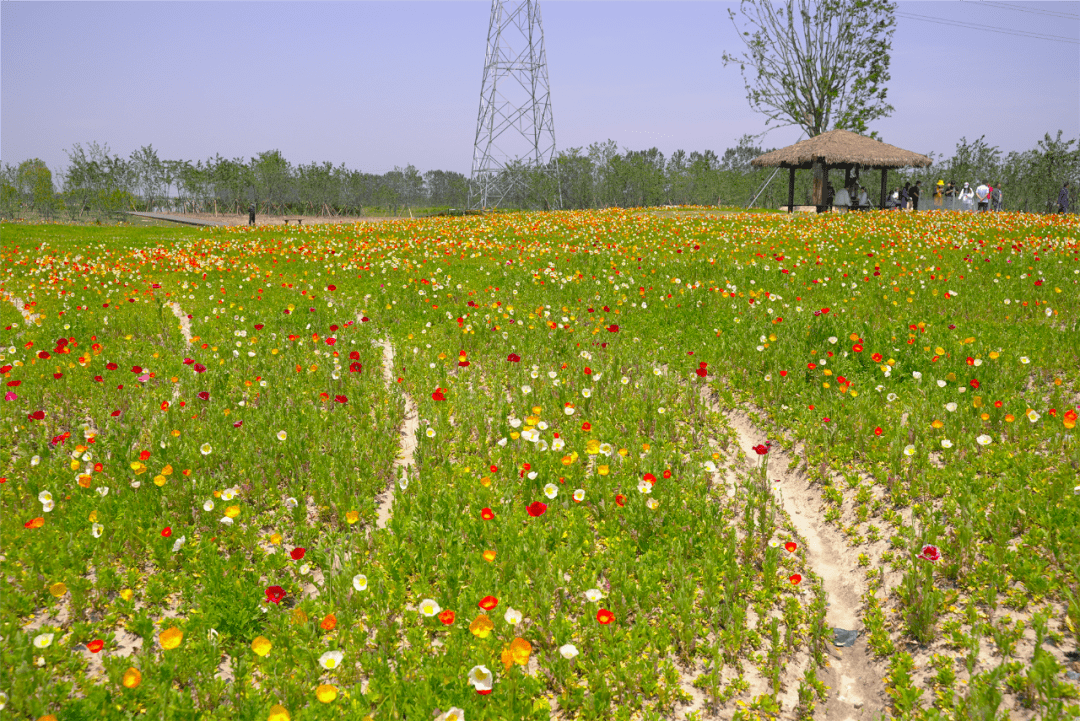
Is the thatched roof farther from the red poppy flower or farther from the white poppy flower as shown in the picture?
the white poppy flower

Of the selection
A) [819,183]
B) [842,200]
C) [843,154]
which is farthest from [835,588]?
[819,183]

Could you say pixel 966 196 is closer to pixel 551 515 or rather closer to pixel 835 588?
pixel 835 588

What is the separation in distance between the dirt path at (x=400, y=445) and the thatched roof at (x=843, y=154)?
2995 cm

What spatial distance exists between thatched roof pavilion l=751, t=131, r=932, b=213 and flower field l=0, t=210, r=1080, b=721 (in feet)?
83.2

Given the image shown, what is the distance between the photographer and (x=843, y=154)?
101ft

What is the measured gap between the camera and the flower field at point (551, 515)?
3137 millimetres

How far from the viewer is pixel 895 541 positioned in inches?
162

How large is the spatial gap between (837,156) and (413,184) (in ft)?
195

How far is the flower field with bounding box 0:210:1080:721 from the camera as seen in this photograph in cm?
314

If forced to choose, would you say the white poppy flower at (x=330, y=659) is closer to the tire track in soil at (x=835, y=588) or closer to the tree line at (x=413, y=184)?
the tire track in soil at (x=835, y=588)

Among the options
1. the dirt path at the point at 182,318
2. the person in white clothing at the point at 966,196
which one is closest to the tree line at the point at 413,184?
the person in white clothing at the point at 966,196

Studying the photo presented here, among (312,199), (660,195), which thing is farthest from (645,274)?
(660,195)

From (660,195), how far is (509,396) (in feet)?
248

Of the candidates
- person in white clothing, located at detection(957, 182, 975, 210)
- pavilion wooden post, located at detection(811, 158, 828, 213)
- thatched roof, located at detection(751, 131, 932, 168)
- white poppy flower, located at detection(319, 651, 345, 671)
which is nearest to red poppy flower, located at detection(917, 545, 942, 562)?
white poppy flower, located at detection(319, 651, 345, 671)
